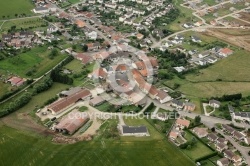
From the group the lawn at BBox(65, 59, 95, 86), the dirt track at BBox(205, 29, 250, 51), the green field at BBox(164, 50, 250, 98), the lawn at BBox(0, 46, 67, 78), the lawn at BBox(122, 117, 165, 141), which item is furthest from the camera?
the dirt track at BBox(205, 29, 250, 51)

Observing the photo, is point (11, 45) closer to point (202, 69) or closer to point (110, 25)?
point (110, 25)

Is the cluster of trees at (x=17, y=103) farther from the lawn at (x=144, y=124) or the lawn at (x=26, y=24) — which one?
the lawn at (x=26, y=24)

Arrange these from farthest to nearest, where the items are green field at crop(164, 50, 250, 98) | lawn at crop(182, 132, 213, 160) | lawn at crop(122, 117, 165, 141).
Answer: green field at crop(164, 50, 250, 98) < lawn at crop(122, 117, 165, 141) < lawn at crop(182, 132, 213, 160)

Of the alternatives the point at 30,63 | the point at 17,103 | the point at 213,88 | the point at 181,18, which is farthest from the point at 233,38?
the point at 17,103

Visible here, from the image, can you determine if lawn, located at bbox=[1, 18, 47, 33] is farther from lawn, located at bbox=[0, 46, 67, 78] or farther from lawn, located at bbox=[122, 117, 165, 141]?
lawn, located at bbox=[122, 117, 165, 141]

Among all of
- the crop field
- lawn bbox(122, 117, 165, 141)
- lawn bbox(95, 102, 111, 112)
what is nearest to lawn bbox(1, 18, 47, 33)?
lawn bbox(95, 102, 111, 112)

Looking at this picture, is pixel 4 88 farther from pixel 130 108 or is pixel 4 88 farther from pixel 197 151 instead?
pixel 197 151
